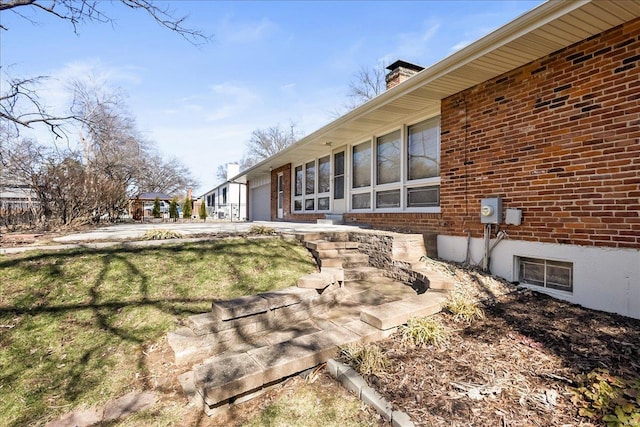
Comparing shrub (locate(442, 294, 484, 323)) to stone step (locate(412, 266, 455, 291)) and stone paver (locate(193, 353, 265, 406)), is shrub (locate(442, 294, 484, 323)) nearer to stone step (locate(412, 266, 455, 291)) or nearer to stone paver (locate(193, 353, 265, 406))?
stone step (locate(412, 266, 455, 291))

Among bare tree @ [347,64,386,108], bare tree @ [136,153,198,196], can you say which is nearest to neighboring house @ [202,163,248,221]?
bare tree @ [136,153,198,196]

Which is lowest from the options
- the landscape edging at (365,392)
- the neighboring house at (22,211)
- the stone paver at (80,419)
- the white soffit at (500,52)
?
the stone paver at (80,419)

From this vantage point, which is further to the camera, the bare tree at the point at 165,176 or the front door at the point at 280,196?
the bare tree at the point at 165,176

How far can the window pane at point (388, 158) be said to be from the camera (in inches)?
261

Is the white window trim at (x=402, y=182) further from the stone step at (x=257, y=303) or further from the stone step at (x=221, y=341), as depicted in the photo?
the stone step at (x=221, y=341)

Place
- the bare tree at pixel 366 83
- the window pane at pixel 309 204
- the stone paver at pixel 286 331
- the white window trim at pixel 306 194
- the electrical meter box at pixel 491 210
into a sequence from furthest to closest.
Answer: the bare tree at pixel 366 83
the window pane at pixel 309 204
the white window trim at pixel 306 194
the electrical meter box at pixel 491 210
the stone paver at pixel 286 331

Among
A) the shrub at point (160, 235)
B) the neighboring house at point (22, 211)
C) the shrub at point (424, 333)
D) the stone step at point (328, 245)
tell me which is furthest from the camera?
the neighboring house at point (22, 211)

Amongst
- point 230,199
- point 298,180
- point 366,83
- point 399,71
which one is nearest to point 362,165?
point 399,71

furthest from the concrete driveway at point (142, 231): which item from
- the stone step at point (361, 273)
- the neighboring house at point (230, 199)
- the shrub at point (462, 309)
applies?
the neighboring house at point (230, 199)

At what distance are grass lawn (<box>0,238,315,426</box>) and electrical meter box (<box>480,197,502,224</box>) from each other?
2.51 meters

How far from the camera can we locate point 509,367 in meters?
2.31

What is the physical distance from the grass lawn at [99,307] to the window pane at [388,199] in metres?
2.68

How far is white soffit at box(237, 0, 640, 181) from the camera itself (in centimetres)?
304

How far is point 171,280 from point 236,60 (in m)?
8.09
